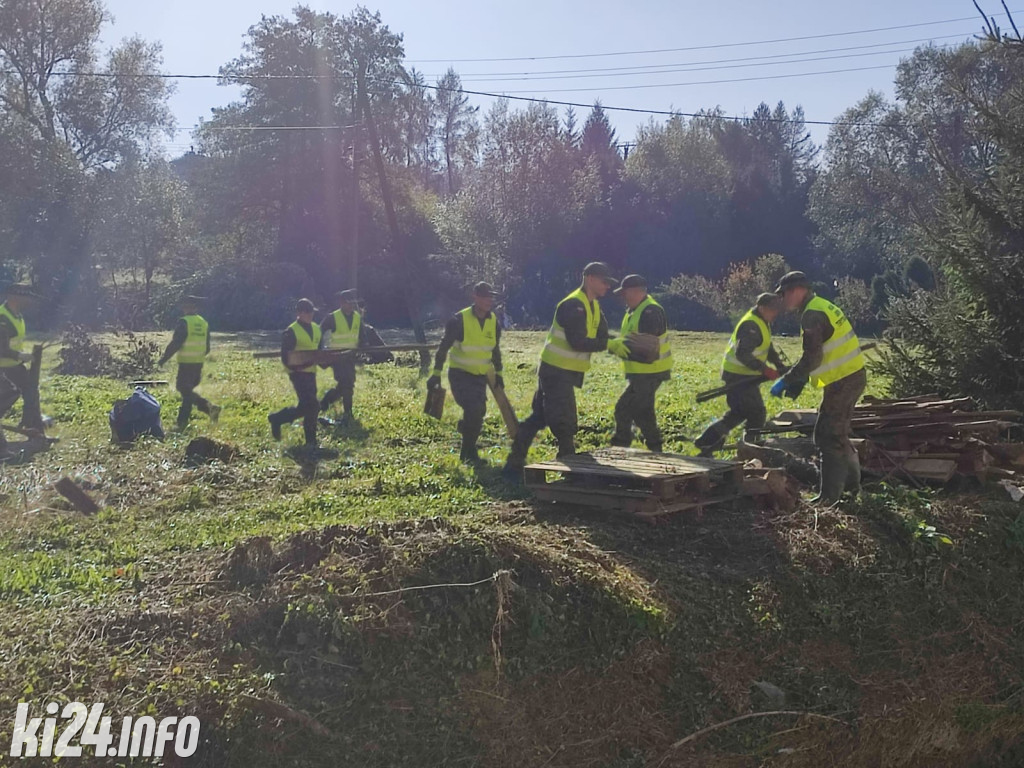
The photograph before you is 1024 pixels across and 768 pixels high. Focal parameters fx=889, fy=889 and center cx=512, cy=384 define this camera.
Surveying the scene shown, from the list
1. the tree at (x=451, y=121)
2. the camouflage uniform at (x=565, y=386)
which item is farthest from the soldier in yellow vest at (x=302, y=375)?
the tree at (x=451, y=121)

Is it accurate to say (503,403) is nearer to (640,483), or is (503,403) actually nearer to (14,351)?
(640,483)

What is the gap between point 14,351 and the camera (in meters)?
11.0

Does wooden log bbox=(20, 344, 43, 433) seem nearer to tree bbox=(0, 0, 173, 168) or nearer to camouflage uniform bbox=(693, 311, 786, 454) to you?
camouflage uniform bbox=(693, 311, 786, 454)

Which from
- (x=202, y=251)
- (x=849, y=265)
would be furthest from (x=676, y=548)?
(x=202, y=251)

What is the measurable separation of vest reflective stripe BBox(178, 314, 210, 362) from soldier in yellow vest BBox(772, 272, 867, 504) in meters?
8.08

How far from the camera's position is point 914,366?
33.3 feet

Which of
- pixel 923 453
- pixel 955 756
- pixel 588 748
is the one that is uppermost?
pixel 923 453

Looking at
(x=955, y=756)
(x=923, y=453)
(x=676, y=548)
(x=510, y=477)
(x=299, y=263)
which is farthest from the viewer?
(x=299, y=263)

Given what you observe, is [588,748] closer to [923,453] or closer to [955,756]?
[955,756]

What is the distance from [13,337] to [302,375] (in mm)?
3631

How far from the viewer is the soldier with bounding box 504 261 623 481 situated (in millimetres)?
7945

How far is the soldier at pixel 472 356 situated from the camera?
9.20 meters

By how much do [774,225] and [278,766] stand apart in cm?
4829

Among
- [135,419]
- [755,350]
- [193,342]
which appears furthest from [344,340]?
[755,350]
